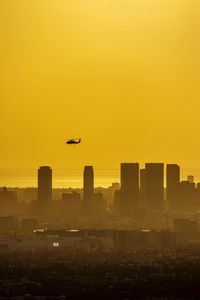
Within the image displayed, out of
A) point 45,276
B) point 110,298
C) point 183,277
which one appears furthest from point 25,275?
point 110,298

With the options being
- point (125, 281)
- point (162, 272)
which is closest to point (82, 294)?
point (125, 281)

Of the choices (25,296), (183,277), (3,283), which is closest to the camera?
(25,296)

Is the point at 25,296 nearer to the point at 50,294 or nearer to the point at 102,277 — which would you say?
the point at 50,294

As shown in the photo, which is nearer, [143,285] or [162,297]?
[162,297]

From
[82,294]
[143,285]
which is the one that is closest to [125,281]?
[143,285]

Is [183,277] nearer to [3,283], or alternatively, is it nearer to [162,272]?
[162,272]

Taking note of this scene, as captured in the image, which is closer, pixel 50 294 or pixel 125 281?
pixel 50 294

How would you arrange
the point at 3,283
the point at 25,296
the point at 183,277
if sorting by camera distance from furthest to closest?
the point at 183,277, the point at 3,283, the point at 25,296

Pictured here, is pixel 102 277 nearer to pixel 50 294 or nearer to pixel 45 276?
pixel 45 276
